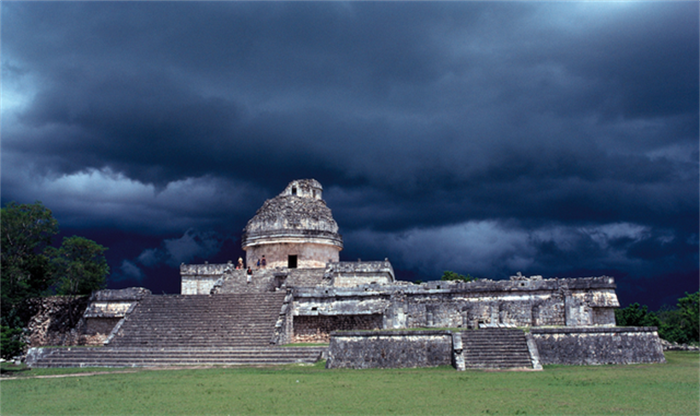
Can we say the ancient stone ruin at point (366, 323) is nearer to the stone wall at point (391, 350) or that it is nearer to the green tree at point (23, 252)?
the stone wall at point (391, 350)

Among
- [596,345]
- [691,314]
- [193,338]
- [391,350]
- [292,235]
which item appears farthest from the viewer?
[292,235]

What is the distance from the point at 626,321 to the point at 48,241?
26.9 metres

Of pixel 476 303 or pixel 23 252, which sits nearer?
pixel 476 303

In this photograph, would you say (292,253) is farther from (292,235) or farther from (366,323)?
(366,323)

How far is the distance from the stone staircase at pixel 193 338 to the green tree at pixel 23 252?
273 inches

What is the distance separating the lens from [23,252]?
84.2 ft

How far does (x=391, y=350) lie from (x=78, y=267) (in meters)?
15.8

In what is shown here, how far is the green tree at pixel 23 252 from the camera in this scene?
24766 millimetres

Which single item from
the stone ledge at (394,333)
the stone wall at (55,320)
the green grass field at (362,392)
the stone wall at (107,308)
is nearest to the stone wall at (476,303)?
the stone ledge at (394,333)

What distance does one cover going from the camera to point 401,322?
20.2m

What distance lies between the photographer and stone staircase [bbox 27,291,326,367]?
17.3 metres

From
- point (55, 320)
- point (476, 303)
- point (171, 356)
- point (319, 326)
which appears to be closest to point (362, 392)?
point (171, 356)

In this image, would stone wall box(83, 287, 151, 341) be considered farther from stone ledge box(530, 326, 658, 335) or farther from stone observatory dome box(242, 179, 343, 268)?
stone ledge box(530, 326, 658, 335)

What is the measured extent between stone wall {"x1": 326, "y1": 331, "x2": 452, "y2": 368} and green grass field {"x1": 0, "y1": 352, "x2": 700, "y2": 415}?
0.61 meters
